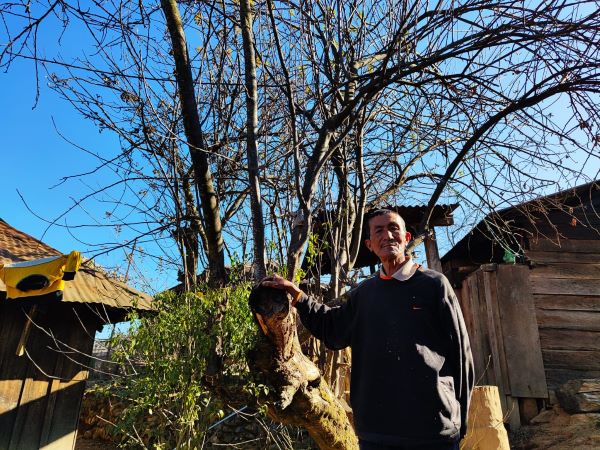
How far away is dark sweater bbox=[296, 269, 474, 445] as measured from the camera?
193cm

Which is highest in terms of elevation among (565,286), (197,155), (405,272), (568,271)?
(568,271)

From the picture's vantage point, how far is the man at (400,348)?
193 cm

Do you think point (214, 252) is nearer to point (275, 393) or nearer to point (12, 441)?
point (275, 393)

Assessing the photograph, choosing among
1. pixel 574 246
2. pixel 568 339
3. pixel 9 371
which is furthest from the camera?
pixel 574 246

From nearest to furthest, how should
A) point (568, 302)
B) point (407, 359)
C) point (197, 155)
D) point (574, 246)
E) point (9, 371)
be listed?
point (407, 359), point (197, 155), point (9, 371), point (568, 302), point (574, 246)

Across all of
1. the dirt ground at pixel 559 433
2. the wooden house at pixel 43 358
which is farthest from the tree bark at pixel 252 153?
the dirt ground at pixel 559 433

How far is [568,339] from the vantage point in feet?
23.4

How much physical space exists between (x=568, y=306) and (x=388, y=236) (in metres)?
6.63

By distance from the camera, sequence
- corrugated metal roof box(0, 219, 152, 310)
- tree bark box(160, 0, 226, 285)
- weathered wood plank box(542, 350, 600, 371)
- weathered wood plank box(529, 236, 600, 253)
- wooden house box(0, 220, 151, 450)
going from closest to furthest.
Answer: tree bark box(160, 0, 226, 285) → corrugated metal roof box(0, 219, 152, 310) → wooden house box(0, 220, 151, 450) → weathered wood plank box(542, 350, 600, 371) → weathered wood plank box(529, 236, 600, 253)

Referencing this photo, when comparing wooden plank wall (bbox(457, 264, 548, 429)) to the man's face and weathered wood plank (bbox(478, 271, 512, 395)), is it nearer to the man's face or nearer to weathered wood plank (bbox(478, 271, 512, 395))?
weathered wood plank (bbox(478, 271, 512, 395))

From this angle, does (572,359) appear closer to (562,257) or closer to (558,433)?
(558,433)

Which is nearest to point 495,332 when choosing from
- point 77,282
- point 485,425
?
point 485,425

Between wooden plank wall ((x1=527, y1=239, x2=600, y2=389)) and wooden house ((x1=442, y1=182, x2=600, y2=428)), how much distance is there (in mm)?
15

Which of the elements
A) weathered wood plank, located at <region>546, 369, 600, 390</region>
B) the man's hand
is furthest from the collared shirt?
weathered wood plank, located at <region>546, 369, 600, 390</region>
